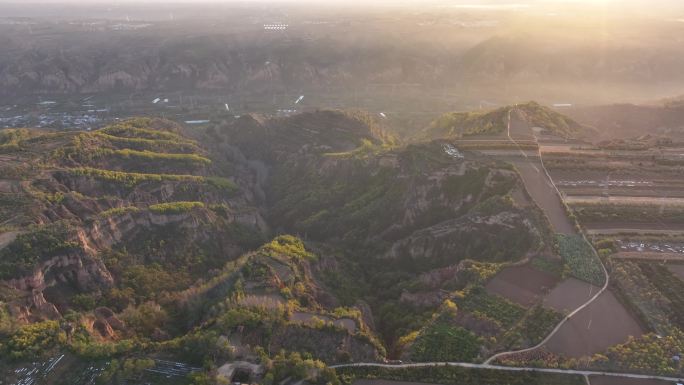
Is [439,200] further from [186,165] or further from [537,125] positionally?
[186,165]

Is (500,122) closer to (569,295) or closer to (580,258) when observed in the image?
(580,258)

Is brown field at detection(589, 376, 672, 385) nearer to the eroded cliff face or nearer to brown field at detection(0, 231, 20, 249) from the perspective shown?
the eroded cliff face

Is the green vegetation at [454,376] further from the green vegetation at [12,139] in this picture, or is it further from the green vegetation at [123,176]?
the green vegetation at [12,139]

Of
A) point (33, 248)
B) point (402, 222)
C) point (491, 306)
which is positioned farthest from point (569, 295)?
point (33, 248)

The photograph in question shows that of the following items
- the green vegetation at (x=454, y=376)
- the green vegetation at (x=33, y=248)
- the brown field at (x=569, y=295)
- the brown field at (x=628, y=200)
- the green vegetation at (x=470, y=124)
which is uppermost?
the green vegetation at (x=470, y=124)

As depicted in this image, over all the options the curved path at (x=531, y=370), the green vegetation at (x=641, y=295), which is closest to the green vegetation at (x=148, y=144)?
the curved path at (x=531, y=370)

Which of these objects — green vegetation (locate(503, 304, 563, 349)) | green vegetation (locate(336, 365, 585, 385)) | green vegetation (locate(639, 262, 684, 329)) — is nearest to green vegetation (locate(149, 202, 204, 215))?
green vegetation (locate(336, 365, 585, 385))

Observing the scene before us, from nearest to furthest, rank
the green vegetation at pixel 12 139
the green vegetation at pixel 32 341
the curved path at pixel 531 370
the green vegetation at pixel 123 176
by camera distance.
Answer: the curved path at pixel 531 370 → the green vegetation at pixel 32 341 → the green vegetation at pixel 123 176 → the green vegetation at pixel 12 139
